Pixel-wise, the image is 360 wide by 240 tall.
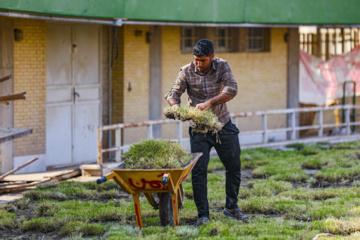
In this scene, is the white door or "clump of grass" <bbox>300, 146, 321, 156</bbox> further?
"clump of grass" <bbox>300, 146, 321, 156</bbox>

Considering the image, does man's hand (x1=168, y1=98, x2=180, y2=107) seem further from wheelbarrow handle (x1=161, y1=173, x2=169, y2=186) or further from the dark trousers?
wheelbarrow handle (x1=161, y1=173, x2=169, y2=186)

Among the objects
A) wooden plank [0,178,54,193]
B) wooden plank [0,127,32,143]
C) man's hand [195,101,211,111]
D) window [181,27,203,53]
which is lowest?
wooden plank [0,178,54,193]

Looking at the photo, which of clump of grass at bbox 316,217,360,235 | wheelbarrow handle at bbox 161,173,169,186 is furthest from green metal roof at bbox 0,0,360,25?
clump of grass at bbox 316,217,360,235

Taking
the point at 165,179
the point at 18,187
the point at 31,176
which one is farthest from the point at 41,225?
the point at 31,176

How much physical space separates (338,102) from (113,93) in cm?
731

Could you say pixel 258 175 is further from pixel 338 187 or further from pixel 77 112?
pixel 77 112

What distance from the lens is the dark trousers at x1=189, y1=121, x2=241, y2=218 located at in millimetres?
8875

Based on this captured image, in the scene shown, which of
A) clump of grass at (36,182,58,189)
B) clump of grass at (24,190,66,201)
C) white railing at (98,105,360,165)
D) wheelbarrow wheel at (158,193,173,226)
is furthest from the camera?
white railing at (98,105,360,165)

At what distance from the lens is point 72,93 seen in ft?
50.3

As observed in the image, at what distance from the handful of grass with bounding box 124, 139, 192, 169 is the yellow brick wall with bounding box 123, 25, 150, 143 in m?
7.52

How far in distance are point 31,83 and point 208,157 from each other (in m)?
6.15

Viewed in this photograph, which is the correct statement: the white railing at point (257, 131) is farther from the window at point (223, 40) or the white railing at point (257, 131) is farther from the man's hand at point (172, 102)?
the man's hand at point (172, 102)

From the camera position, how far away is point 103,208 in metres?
9.94

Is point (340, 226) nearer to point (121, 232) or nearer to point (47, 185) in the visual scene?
point (121, 232)
